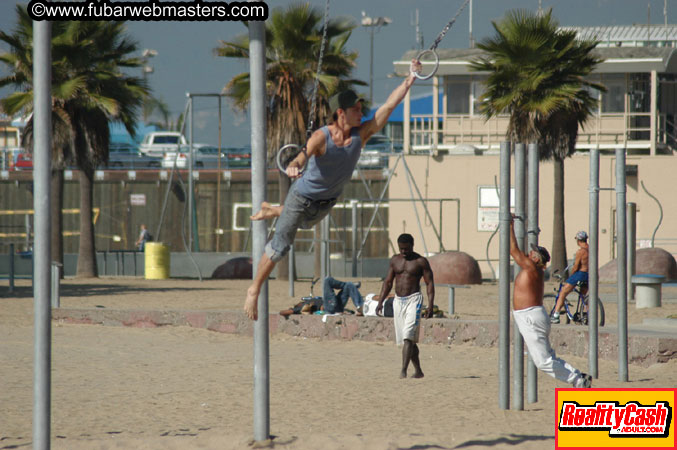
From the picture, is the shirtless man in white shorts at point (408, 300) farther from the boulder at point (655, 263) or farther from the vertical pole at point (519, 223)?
the boulder at point (655, 263)

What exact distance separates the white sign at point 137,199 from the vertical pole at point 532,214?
101ft

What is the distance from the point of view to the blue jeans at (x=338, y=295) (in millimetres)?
15148

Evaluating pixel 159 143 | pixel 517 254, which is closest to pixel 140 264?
pixel 159 143

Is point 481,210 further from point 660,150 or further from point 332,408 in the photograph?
point 332,408

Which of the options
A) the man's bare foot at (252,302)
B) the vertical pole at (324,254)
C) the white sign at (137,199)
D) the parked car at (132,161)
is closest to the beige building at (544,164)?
the white sign at (137,199)

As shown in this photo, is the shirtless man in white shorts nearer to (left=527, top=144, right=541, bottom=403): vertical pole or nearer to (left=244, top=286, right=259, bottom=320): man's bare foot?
(left=527, top=144, right=541, bottom=403): vertical pole

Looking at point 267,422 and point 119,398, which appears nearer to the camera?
point 267,422

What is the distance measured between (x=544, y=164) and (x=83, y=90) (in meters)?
15.8

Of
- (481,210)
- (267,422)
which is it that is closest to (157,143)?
(481,210)

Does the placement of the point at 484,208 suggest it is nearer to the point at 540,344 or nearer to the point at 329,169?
the point at 540,344

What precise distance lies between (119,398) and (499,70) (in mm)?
18510

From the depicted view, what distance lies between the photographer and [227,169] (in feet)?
129

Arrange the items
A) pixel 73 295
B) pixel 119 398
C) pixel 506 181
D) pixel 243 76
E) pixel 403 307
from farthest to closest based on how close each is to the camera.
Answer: pixel 243 76
pixel 73 295
pixel 403 307
pixel 119 398
pixel 506 181

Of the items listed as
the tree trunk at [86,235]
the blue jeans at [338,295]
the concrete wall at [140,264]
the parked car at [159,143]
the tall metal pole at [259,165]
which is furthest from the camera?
the parked car at [159,143]
